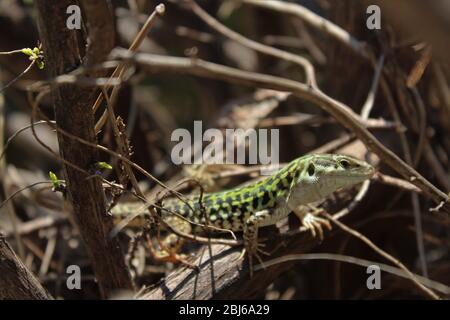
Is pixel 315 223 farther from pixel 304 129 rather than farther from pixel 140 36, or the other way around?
Result: pixel 304 129

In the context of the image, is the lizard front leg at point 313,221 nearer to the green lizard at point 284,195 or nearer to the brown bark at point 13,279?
the green lizard at point 284,195

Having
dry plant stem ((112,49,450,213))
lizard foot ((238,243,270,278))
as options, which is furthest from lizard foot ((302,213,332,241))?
dry plant stem ((112,49,450,213))

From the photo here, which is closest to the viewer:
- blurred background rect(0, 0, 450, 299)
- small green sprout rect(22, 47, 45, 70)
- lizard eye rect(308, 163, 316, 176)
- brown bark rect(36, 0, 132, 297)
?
brown bark rect(36, 0, 132, 297)

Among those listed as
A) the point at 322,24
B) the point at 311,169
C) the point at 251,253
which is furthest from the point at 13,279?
the point at 322,24

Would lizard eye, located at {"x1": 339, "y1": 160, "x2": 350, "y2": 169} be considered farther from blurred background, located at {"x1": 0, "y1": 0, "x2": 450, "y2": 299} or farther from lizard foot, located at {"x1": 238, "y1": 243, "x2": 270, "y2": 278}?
lizard foot, located at {"x1": 238, "y1": 243, "x2": 270, "y2": 278}

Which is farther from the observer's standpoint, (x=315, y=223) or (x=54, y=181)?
(x=315, y=223)
